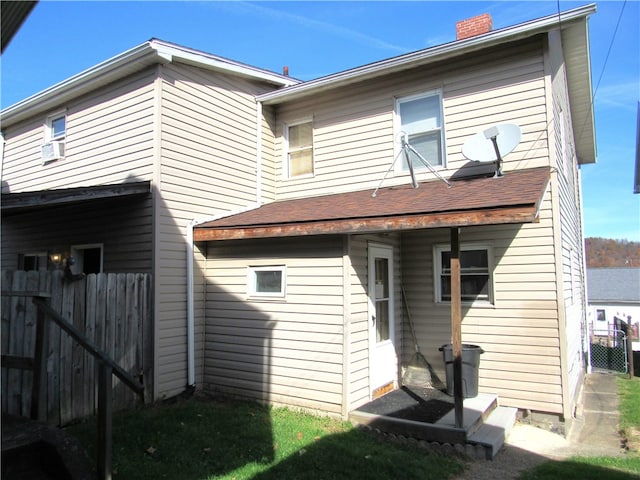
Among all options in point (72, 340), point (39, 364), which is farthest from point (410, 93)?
point (39, 364)

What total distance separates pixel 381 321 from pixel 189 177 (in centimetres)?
418

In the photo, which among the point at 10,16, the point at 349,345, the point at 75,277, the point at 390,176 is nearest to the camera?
the point at 10,16

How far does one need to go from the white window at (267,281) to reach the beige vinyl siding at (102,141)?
2.42 m

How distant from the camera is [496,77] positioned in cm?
771

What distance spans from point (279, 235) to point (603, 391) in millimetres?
7940

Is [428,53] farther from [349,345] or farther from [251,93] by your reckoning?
[349,345]

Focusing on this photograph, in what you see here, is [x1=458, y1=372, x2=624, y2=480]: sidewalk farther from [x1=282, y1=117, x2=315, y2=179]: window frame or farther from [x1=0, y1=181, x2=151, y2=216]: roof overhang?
[x1=282, y1=117, x2=315, y2=179]: window frame

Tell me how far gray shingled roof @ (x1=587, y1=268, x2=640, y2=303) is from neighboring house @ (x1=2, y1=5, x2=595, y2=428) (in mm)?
42106

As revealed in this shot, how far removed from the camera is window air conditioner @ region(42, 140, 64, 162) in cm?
956

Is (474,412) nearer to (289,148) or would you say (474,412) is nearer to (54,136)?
(289,148)

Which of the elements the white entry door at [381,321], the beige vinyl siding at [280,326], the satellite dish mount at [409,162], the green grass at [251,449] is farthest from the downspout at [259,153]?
the green grass at [251,449]

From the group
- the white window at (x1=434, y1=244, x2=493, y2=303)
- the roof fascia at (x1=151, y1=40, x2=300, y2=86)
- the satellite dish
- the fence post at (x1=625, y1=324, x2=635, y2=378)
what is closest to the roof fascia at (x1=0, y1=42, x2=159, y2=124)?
the roof fascia at (x1=151, y1=40, x2=300, y2=86)

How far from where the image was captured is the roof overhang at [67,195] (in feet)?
20.0

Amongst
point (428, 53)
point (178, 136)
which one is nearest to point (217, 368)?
point (178, 136)
